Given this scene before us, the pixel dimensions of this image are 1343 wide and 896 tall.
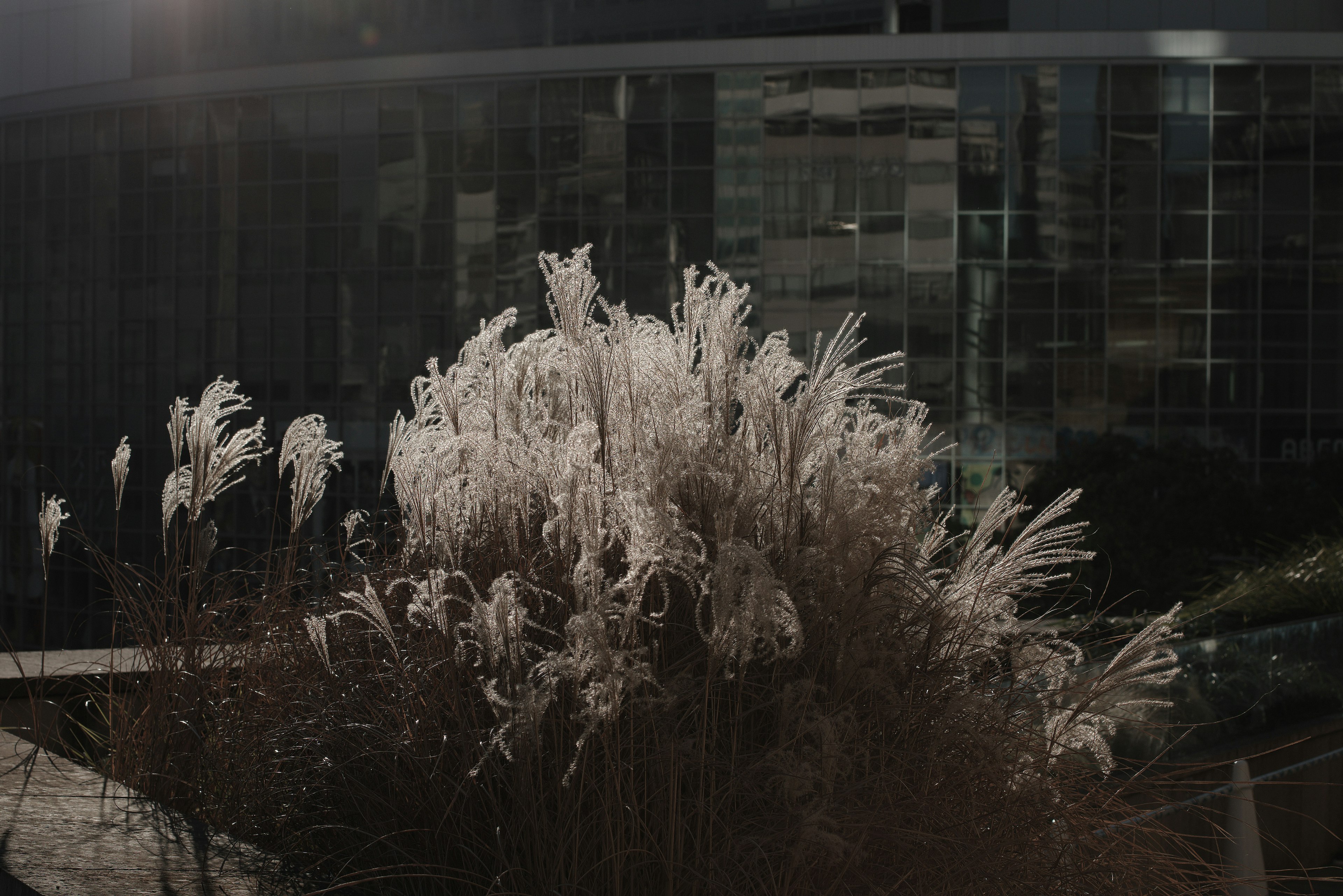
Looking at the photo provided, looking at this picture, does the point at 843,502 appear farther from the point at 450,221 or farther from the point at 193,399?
the point at 193,399

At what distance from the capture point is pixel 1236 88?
2047 cm

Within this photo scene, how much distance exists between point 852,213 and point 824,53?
2.83 metres

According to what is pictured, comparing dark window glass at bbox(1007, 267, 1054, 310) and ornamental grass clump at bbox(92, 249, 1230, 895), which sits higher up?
dark window glass at bbox(1007, 267, 1054, 310)

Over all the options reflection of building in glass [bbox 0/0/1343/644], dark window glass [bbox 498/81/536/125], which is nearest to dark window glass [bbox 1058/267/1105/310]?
reflection of building in glass [bbox 0/0/1343/644]

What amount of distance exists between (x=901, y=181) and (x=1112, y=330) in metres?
4.50

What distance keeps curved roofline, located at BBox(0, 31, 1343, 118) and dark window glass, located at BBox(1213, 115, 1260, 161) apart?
1.02 metres

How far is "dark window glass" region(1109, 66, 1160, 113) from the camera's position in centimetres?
2041

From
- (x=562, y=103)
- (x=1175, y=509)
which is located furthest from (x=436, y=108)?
(x=1175, y=509)

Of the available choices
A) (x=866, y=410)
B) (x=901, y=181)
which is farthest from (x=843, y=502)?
(x=901, y=181)

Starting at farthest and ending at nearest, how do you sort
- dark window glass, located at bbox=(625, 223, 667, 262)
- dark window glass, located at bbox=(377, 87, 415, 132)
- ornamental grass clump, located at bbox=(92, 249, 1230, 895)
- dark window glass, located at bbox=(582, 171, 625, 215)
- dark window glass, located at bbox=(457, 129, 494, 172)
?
dark window glass, located at bbox=(377, 87, 415, 132), dark window glass, located at bbox=(457, 129, 494, 172), dark window glass, located at bbox=(582, 171, 625, 215), dark window glass, located at bbox=(625, 223, 667, 262), ornamental grass clump, located at bbox=(92, 249, 1230, 895)

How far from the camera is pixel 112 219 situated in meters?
24.8

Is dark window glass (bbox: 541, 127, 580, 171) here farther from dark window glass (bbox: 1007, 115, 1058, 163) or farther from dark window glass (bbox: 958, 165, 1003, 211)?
dark window glass (bbox: 1007, 115, 1058, 163)

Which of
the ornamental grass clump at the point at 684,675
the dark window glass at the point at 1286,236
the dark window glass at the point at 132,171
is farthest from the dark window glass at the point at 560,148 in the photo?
the ornamental grass clump at the point at 684,675

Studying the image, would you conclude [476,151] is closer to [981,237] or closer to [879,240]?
[879,240]
